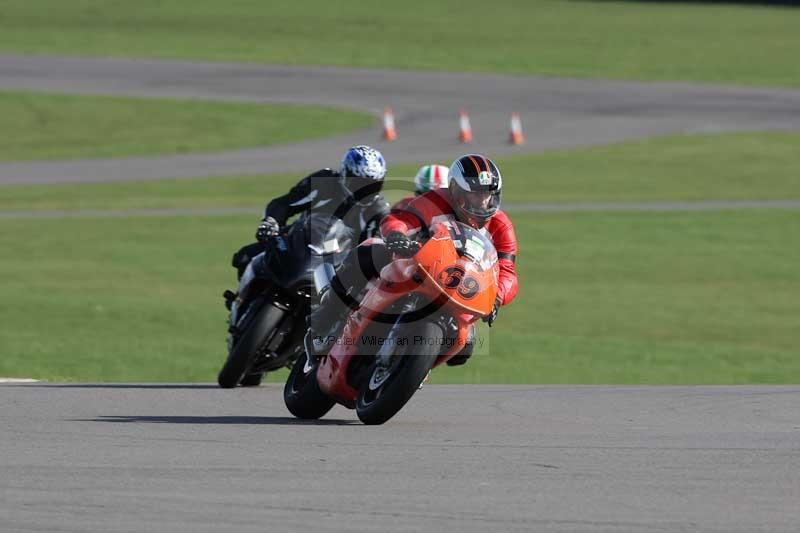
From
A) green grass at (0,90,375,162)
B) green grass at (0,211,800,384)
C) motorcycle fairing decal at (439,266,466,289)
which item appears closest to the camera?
motorcycle fairing decal at (439,266,466,289)

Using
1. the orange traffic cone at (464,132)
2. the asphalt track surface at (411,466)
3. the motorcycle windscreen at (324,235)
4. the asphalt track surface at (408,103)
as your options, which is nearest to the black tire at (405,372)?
the asphalt track surface at (411,466)

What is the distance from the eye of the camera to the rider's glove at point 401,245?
8.11m

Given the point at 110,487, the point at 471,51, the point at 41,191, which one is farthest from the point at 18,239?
the point at 471,51

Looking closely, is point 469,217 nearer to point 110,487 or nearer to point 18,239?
point 110,487

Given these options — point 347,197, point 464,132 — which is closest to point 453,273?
point 347,197

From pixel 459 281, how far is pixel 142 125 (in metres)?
28.3

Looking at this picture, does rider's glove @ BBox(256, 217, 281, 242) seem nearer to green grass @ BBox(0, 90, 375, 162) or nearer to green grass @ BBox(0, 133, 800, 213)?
green grass @ BBox(0, 133, 800, 213)

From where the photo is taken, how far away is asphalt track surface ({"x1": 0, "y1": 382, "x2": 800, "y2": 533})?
575cm

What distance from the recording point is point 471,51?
4897cm

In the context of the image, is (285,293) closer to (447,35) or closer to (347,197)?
(347,197)

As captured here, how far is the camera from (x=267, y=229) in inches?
425

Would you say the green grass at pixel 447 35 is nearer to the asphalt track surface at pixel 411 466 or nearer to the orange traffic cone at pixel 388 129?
the orange traffic cone at pixel 388 129

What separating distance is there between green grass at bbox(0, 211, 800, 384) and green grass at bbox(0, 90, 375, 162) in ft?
30.3

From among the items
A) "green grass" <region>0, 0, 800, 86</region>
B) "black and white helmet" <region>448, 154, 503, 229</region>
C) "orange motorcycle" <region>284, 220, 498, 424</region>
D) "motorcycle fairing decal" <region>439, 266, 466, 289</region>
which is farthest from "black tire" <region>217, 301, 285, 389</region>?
"green grass" <region>0, 0, 800, 86</region>
